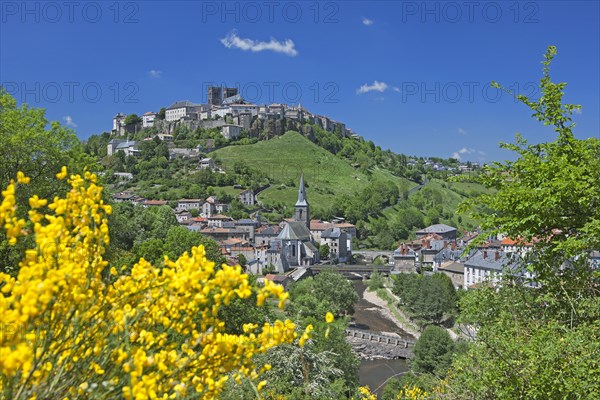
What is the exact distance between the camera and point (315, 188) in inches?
4309

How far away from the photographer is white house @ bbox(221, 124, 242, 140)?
412ft

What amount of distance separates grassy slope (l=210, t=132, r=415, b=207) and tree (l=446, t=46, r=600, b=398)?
289 feet

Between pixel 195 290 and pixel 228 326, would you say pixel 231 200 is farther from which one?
pixel 195 290

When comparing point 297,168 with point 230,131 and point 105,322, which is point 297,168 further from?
point 105,322

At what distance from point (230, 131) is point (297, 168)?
71.0 ft

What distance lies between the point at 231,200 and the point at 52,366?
8980cm

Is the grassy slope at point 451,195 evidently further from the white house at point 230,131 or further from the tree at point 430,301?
the tree at point 430,301

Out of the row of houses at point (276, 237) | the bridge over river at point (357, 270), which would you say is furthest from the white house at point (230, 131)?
the bridge over river at point (357, 270)

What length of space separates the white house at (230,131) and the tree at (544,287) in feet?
394

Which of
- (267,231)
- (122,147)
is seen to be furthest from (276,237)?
(122,147)

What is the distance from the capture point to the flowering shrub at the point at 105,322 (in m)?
2.58

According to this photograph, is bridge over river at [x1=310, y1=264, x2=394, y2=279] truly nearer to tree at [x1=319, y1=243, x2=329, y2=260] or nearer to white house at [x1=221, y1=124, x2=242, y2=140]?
tree at [x1=319, y1=243, x2=329, y2=260]

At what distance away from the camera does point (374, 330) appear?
143 feet

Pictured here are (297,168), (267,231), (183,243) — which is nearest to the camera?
(183,243)
